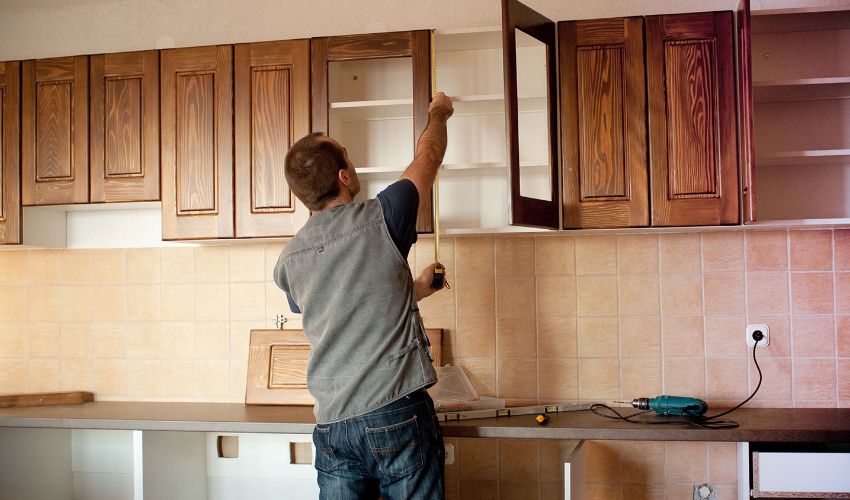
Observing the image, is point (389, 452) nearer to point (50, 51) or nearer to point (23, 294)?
point (23, 294)

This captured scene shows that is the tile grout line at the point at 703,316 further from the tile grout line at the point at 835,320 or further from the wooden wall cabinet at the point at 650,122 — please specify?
the tile grout line at the point at 835,320

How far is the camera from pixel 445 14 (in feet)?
9.23

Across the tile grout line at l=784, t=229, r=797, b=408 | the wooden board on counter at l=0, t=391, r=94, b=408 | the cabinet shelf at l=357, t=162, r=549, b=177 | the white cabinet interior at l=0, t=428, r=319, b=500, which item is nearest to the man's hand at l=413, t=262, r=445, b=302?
the cabinet shelf at l=357, t=162, r=549, b=177

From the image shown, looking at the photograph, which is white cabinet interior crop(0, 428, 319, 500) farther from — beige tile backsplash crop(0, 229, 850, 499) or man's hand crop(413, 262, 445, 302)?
man's hand crop(413, 262, 445, 302)

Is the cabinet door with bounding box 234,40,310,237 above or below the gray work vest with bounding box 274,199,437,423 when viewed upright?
above

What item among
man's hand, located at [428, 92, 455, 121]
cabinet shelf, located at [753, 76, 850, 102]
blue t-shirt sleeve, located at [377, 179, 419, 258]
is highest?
cabinet shelf, located at [753, 76, 850, 102]

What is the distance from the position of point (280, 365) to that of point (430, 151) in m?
1.17

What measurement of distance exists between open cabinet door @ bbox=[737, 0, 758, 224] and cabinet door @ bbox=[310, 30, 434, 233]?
1010 mm

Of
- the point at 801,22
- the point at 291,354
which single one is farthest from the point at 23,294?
the point at 801,22

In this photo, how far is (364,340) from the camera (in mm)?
1832

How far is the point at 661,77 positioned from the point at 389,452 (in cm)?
150

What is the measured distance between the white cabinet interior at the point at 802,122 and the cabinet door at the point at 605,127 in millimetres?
482

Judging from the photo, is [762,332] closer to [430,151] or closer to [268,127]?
[430,151]

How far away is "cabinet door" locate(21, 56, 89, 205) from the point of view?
2729mm
